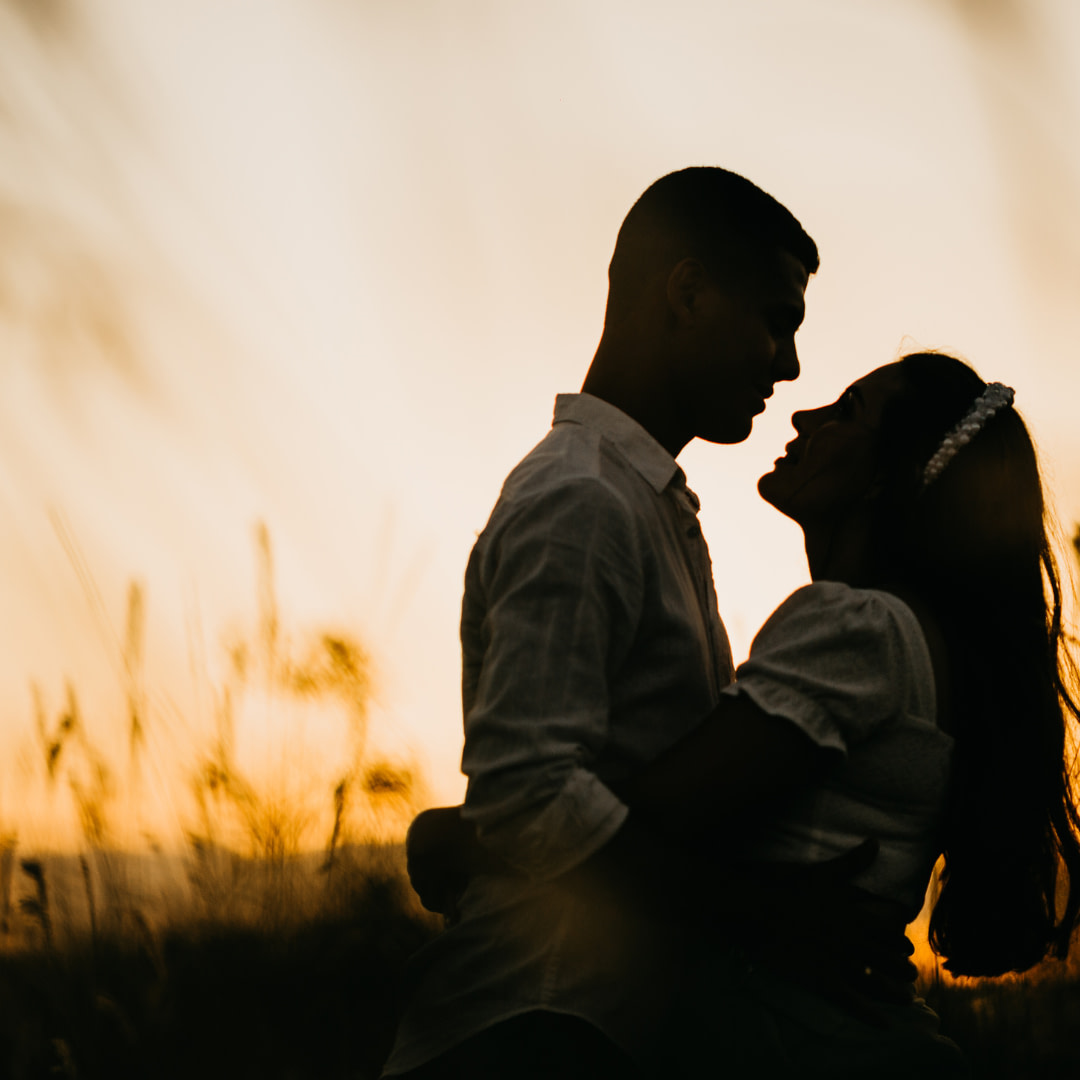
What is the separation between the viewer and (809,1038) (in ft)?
4.77

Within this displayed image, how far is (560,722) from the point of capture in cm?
139

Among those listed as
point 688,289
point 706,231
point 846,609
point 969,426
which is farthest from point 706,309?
point 846,609

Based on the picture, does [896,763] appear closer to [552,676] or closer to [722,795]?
[722,795]

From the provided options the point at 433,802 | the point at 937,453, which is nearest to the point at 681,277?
the point at 937,453

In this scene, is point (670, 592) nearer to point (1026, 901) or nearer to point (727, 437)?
point (727, 437)

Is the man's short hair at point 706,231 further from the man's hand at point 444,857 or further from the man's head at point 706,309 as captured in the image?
the man's hand at point 444,857

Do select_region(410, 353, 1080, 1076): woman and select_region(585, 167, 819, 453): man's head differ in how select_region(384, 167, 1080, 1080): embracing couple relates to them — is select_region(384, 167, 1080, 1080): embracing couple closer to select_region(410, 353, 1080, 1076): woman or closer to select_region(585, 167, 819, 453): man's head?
select_region(410, 353, 1080, 1076): woman

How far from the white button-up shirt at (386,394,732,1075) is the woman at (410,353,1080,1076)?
126mm

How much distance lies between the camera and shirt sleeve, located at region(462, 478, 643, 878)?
1.38 meters

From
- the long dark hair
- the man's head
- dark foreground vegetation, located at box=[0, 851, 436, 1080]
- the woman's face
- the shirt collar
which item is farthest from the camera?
dark foreground vegetation, located at box=[0, 851, 436, 1080]

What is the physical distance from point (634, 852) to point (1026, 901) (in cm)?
79

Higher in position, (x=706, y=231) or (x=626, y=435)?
(x=706, y=231)

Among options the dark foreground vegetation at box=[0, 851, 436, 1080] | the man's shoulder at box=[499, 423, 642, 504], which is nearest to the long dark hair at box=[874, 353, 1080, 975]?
the man's shoulder at box=[499, 423, 642, 504]

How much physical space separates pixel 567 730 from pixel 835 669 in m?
0.42
